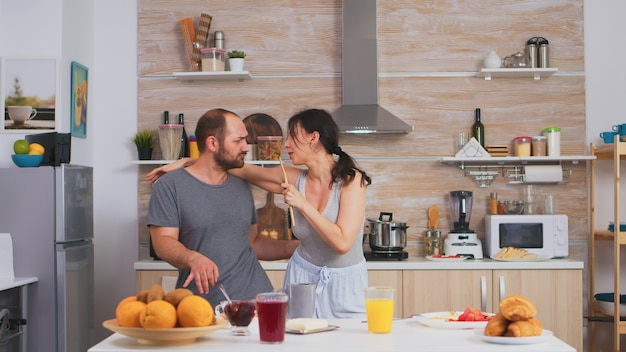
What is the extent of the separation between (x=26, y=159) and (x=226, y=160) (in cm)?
176

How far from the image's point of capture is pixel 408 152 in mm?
5117

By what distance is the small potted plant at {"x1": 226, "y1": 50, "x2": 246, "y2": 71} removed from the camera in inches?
196

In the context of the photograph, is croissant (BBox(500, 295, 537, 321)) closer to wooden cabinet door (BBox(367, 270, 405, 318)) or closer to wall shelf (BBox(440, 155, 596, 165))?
wooden cabinet door (BBox(367, 270, 405, 318))

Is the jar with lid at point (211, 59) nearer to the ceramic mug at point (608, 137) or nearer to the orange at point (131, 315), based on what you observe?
the ceramic mug at point (608, 137)

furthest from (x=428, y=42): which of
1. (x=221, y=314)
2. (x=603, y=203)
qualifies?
(x=221, y=314)

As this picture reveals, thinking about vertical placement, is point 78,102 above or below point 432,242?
above

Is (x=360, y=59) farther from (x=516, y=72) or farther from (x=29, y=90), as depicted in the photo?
(x=29, y=90)

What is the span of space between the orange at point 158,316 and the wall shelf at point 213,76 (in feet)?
10.0

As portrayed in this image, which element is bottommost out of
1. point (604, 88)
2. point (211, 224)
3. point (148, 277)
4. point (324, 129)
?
point (148, 277)

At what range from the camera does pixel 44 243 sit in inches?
162

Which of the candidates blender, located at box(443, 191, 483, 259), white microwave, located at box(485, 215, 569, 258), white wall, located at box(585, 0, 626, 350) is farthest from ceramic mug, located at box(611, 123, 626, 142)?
blender, located at box(443, 191, 483, 259)

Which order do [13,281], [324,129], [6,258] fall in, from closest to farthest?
[324,129], [13,281], [6,258]

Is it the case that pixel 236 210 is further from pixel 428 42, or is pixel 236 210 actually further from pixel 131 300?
pixel 428 42

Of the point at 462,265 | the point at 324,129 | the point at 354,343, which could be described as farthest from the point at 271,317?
the point at 462,265
